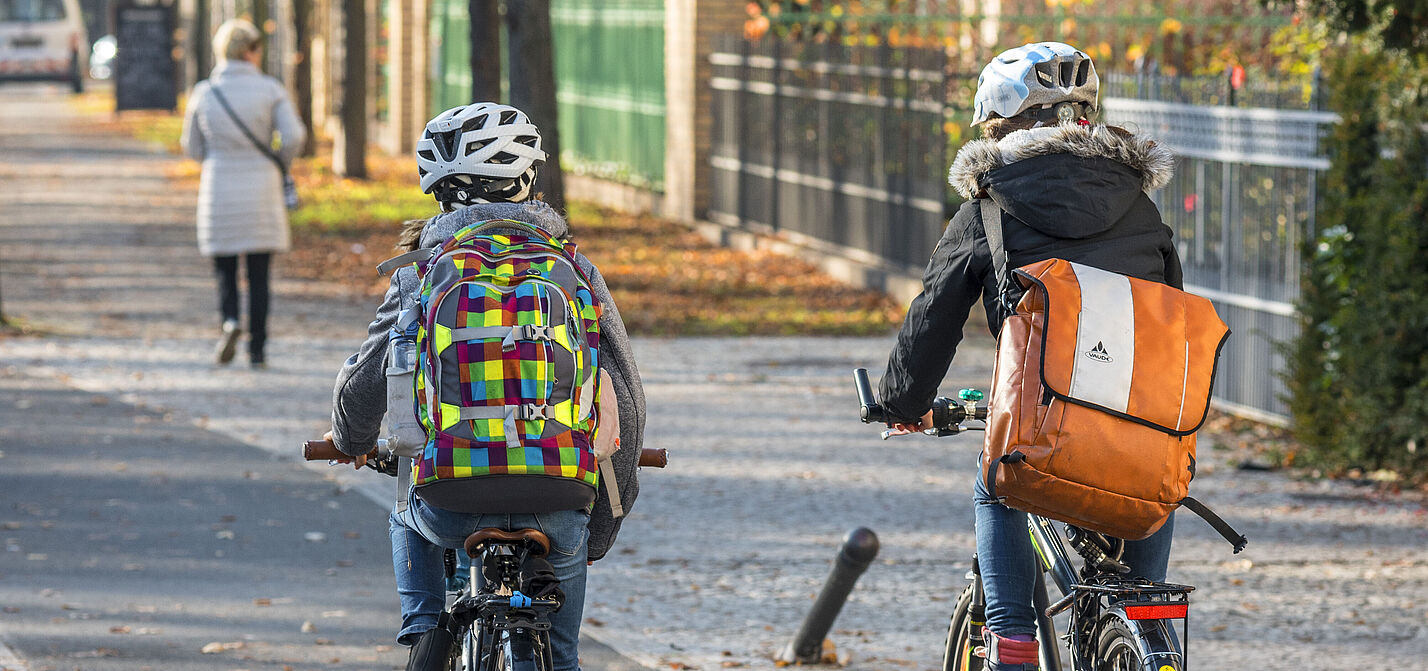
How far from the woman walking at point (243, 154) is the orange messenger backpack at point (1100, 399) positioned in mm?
8170

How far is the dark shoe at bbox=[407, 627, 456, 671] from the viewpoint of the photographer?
12.5ft

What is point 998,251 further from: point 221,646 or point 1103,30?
point 1103,30

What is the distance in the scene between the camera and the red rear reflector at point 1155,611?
3664mm

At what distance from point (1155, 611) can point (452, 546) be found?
134 centimetres

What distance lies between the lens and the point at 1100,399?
12.0ft

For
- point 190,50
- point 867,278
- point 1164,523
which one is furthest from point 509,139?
point 190,50

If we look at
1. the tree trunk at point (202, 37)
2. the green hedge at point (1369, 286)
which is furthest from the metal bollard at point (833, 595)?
the tree trunk at point (202, 37)

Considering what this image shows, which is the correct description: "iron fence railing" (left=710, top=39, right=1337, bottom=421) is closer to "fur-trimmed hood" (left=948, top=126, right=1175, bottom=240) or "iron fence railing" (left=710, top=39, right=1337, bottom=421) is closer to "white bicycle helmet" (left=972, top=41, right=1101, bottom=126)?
"fur-trimmed hood" (left=948, top=126, right=1175, bottom=240)

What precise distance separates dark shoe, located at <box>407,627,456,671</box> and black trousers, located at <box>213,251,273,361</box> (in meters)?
8.00

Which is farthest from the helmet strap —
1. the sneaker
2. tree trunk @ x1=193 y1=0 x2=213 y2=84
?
tree trunk @ x1=193 y1=0 x2=213 y2=84

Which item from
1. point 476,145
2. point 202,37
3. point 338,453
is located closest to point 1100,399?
point 476,145

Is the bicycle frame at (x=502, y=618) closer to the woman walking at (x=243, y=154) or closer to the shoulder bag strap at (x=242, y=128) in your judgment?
the woman walking at (x=243, y=154)

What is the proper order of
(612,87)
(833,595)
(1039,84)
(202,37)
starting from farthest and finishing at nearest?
(202,37) → (612,87) → (833,595) → (1039,84)

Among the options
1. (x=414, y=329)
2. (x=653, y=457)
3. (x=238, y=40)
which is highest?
(x=238, y=40)
